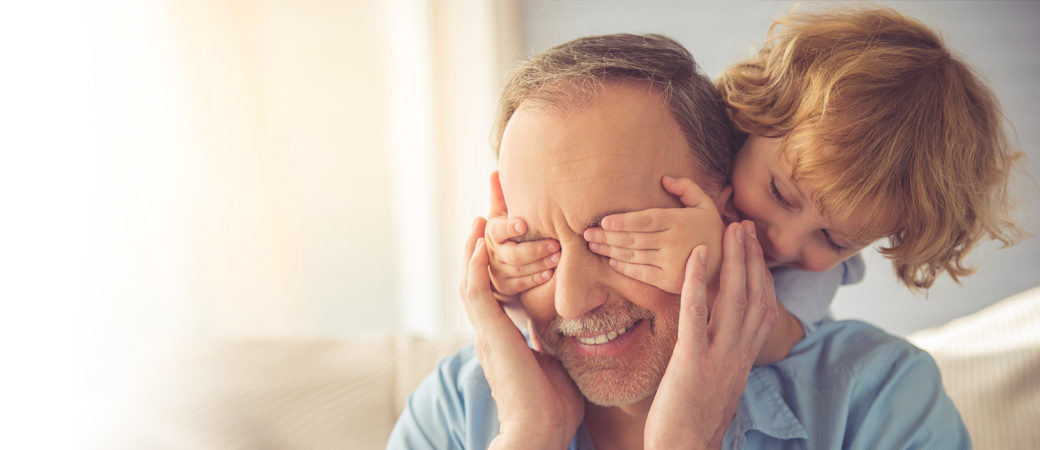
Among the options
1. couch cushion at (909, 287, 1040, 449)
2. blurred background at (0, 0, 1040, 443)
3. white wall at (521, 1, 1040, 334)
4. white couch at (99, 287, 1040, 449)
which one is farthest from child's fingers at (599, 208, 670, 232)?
white wall at (521, 1, 1040, 334)

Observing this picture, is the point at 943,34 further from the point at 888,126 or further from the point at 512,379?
the point at 512,379

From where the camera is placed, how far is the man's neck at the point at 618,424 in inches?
66.3

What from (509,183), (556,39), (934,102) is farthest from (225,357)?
(556,39)

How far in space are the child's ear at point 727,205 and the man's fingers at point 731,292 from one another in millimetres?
154

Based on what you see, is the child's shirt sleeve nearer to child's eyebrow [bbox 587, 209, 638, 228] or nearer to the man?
the man

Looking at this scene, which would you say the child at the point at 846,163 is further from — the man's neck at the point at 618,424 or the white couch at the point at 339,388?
the white couch at the point at 339,388

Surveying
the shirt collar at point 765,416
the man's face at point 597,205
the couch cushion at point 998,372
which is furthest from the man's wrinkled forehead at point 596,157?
the couch cushion at point 998,372

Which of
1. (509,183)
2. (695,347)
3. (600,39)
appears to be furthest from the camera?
(600,39)

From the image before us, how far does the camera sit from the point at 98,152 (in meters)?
2.02

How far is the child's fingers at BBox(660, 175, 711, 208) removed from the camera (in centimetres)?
148

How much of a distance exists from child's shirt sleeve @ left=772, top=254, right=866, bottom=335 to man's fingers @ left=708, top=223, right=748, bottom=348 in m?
0.26

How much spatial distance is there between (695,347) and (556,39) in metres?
3.06

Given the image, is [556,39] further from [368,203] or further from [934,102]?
[934,102]

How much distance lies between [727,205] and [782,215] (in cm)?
14
